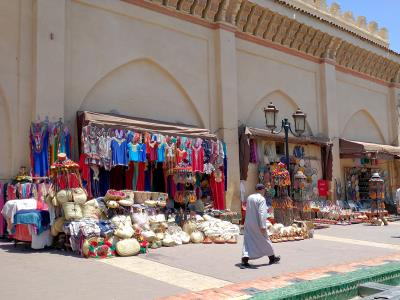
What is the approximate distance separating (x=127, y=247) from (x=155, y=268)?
1203 mm

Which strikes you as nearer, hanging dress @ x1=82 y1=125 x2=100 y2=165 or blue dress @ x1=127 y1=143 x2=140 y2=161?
hanging dress @ x1=82 y1=125 x2=100 y2=165

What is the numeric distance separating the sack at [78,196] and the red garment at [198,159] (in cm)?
398

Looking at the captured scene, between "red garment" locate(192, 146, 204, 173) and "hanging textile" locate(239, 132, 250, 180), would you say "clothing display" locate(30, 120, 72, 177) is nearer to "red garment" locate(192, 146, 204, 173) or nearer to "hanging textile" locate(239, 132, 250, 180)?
"red garment" locate(192, 146, 204, 173)

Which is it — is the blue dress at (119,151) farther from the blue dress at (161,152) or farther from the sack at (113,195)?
the sack at (113,195)

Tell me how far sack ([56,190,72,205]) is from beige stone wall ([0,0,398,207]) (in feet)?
6.07

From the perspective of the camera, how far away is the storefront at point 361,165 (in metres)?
18.1

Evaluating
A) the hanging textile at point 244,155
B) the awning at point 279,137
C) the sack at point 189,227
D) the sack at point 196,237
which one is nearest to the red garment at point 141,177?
the sack at point 189,227

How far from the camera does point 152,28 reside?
12.7 m

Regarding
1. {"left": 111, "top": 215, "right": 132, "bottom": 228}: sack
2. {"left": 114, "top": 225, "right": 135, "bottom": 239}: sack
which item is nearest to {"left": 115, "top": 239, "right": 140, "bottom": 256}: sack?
{"left": 114, "top": 225, "right": 135, "bottom": 239}: sack

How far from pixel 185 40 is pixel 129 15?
201 centimetres

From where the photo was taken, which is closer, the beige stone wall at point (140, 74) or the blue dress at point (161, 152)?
the beige stone wall at point (140, 74)

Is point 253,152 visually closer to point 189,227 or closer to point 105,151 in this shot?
point 189,227

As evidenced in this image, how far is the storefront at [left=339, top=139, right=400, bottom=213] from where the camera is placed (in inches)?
715

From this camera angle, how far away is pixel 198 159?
12281mm
